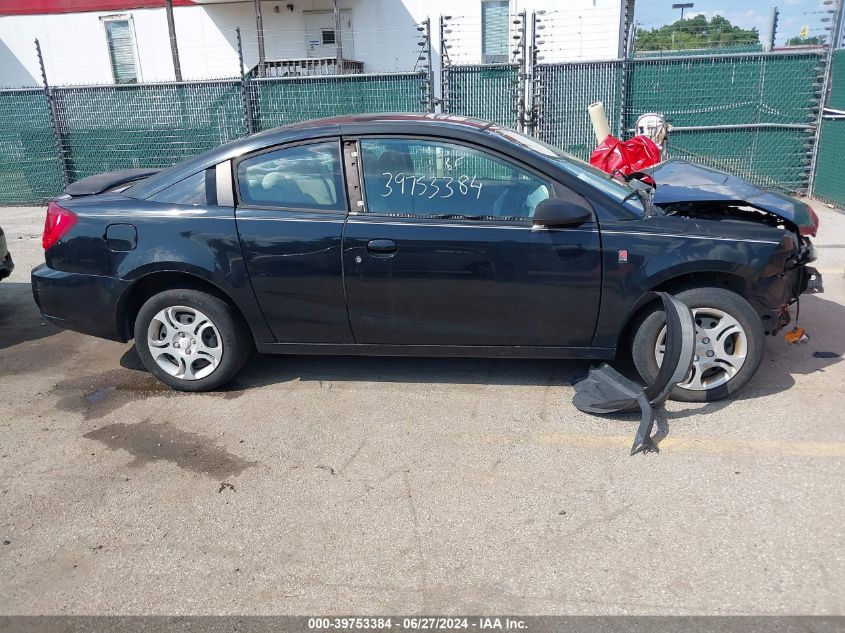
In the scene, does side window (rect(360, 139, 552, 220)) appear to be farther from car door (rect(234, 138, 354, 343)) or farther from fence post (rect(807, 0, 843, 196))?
fence post (rect(807, 0, 843, 196))

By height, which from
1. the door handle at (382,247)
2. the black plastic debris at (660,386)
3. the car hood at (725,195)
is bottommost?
the black plastic debris at (660,386)

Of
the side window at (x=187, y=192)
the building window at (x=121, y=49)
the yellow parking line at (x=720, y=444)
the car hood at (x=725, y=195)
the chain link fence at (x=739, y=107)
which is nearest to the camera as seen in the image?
the yellow parking line at (x=720, y=444)

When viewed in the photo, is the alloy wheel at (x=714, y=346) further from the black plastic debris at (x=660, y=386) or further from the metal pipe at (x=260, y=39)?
the metal pipe at (x=260, y=39)

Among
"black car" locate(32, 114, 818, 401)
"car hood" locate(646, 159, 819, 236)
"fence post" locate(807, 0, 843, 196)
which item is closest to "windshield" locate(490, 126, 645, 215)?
"black car" locate(32, 114, 818, 401)

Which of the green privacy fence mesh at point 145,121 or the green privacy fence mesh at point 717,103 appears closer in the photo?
the green privacy fence mesh at point 717,103

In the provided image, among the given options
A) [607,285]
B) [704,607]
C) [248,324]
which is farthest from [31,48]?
[704,607]

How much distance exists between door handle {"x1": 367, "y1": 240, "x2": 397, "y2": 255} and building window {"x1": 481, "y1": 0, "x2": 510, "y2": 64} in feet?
51.8

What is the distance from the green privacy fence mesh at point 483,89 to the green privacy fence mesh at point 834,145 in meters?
4.39

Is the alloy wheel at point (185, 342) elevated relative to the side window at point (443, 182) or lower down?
lower down

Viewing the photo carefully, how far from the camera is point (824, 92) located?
32.6ft

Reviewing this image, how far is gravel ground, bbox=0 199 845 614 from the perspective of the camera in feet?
8.82

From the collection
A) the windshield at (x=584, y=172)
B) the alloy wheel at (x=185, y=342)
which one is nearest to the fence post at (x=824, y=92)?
the windshield at (x=584, y=172)

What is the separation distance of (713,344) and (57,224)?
4.05 m

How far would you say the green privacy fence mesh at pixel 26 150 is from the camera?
11.5 meters
